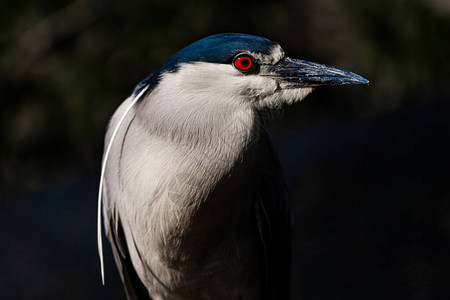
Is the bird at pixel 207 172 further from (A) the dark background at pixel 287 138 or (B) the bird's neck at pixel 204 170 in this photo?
(A) the dark background at pixel 287 138

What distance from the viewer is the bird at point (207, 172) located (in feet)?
5.79

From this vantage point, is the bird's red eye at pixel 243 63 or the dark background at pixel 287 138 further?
the dark background at pixel 287 138

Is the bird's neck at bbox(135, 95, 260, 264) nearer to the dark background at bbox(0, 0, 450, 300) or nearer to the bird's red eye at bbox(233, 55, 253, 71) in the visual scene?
the bird's red eye at bbox(233, 55, 253, 71)

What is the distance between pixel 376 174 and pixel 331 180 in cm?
26

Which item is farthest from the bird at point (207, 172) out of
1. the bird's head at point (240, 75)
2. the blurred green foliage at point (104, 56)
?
the blurred green foliage at point (104, 56)

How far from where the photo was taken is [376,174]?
3746 mm

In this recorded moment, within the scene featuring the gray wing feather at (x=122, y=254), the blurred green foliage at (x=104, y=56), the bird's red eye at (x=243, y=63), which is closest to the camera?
the bird's red eye at (x=243, y=63)

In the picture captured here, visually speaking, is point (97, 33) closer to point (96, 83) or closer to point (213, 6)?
point (96, 83)

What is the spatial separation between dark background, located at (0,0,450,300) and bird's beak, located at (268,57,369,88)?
167cm

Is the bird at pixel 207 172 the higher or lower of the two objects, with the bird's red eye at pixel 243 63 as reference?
lower

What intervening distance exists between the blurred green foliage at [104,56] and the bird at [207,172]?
194cm

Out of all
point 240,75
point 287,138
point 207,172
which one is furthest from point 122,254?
point 287,138

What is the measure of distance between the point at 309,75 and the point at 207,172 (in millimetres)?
389

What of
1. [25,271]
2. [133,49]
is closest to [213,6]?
[133,49]
